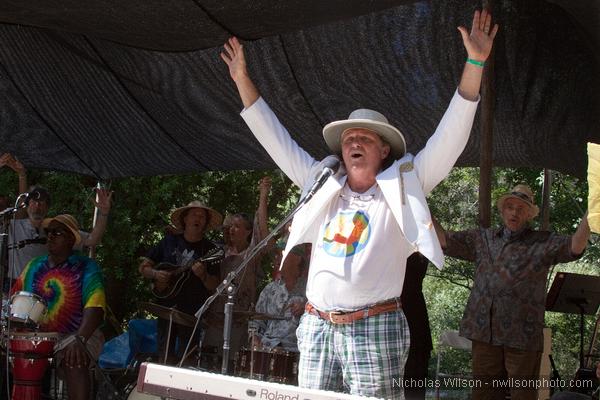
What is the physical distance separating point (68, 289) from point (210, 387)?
177 inches

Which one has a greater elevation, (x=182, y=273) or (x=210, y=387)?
(x=182, y=273)

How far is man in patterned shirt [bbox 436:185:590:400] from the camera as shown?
19.2ft

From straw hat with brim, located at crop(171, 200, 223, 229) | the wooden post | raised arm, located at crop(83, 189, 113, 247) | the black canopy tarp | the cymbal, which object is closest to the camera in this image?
the black canopy tarp

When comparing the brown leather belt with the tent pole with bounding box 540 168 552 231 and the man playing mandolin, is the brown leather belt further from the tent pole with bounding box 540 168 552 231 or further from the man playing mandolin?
the tent pole with bounding box 540 168 552 231

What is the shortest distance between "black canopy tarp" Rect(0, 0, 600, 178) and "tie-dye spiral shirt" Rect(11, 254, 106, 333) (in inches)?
49.7

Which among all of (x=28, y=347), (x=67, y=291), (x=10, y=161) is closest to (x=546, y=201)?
(x=67, y=291)

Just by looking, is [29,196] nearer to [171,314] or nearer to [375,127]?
[171,314]

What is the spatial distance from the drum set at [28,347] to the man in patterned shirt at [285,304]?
1675 mm

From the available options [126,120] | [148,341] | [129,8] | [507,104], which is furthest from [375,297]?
[148,341]

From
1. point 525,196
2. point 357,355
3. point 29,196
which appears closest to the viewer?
point 357,355

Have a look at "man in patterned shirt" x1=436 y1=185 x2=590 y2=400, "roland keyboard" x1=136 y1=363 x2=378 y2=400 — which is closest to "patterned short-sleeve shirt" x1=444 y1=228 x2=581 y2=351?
"man in patterned shirt" x1=436 y1=185 x2=590 y2=400

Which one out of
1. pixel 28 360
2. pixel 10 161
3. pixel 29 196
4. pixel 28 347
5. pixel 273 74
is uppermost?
pixel 273 74

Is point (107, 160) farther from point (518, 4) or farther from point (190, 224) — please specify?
point (518, 4)

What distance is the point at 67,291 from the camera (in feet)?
23.9
